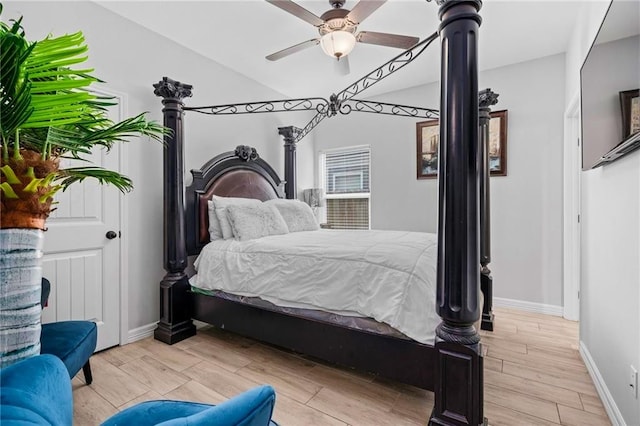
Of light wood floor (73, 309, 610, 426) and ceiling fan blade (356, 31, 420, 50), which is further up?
ceiling fan blade (356, 31, 420, 50)

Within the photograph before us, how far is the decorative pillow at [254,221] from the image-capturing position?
282 centimetres

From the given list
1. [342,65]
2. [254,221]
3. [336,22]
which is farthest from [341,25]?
[254,221]

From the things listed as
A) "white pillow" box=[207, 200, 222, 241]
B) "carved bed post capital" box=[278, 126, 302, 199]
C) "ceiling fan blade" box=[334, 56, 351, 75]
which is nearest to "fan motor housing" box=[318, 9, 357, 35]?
"ceiling fan blade" box=[334, 56, 351, 75]

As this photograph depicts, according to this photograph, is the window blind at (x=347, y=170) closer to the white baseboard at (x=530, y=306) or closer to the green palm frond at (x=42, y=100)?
the white baseboard at (x=530, y=306)

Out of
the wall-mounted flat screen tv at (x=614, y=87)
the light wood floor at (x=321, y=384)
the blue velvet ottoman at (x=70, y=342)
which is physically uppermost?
the wall-mounted flat screen tv at (x=614, y=87)

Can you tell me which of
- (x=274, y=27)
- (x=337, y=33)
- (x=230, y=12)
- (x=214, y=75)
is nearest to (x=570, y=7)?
(x=337, y=33)

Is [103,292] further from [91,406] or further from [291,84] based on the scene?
[291,84]

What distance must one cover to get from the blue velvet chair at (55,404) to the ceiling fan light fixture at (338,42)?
89.7 inches

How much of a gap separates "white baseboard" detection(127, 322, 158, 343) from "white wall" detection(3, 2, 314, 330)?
40 mm

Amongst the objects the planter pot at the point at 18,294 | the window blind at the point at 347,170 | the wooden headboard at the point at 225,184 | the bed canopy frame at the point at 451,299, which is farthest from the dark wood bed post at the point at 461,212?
the window blind at the point at 347,170

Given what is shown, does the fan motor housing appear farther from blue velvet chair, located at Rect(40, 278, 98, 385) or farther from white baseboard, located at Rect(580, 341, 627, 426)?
white baseboard, located at Rect(580, 341, 627, 426)

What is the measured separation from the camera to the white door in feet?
7.41

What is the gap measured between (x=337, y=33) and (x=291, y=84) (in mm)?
2191

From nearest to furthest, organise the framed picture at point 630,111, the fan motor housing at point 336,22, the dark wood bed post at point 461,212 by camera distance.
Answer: the framed picture at point 630,111 < the dark wood bed post at point 461,212 < the fan motor housing at point 336,22
